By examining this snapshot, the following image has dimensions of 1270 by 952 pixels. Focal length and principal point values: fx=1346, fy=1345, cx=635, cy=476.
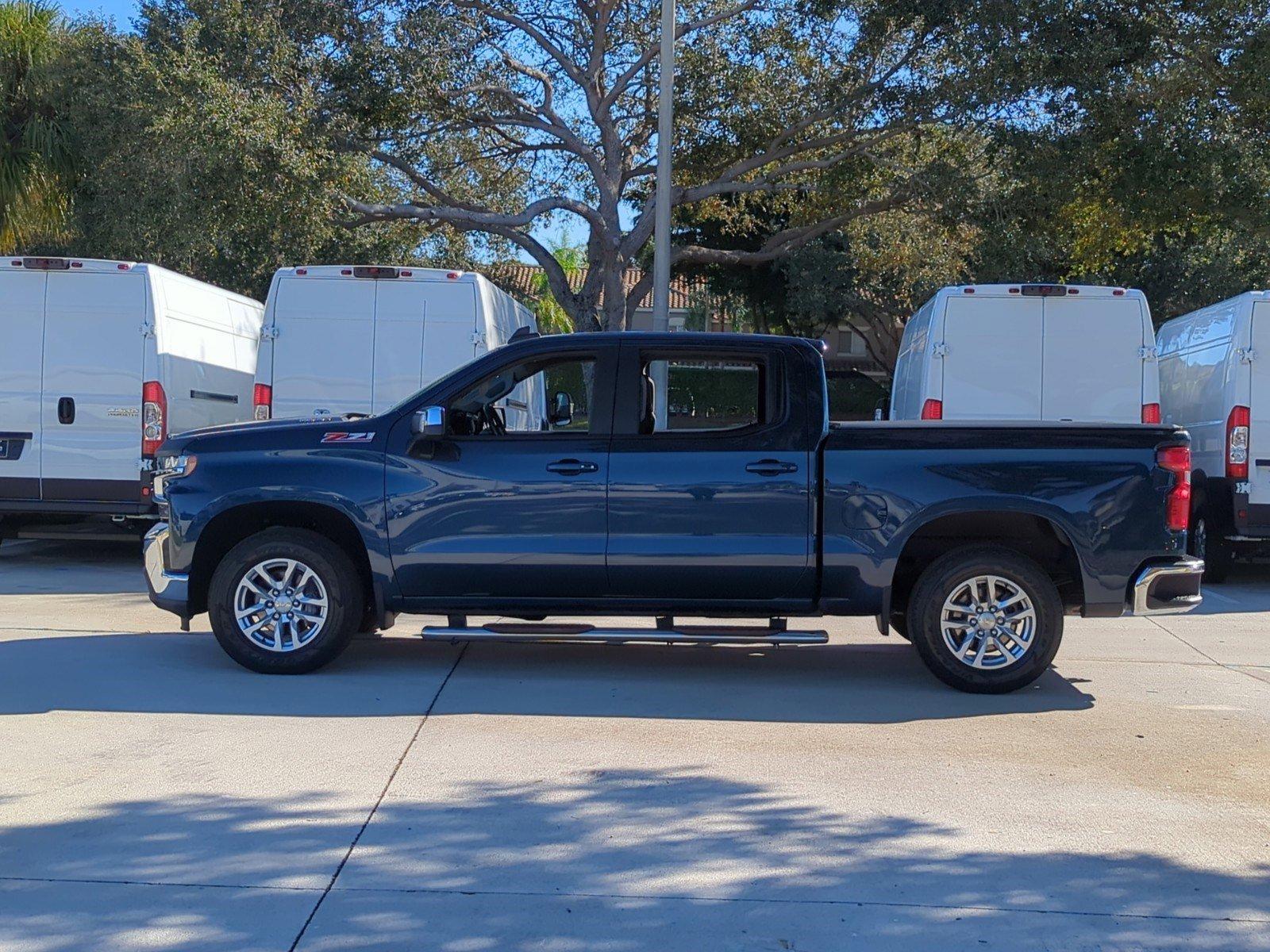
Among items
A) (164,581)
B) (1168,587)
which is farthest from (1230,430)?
(164,581)

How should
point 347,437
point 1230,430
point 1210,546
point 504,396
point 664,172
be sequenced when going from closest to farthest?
point 347,437
point 504,396
point 1230,430
point 1210,546
point 664,172

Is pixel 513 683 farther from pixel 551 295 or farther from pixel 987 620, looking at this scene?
pixel 551 295

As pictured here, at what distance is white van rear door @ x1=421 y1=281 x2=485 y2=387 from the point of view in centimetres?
1195

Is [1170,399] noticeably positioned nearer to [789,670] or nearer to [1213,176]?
[1213,176]

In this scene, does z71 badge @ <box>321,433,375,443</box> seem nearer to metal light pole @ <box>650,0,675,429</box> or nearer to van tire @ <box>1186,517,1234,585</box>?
metal light pole @ <box>650,0,675,429</box>

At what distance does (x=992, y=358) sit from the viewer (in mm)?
11969

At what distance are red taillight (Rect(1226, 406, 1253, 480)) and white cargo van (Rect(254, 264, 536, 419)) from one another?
6669 millimetres

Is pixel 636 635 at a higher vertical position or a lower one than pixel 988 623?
lower

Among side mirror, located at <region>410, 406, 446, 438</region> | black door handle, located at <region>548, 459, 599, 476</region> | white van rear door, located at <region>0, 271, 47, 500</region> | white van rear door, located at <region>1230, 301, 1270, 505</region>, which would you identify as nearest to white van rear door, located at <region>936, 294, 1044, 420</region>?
white van rear door, located at <region>1230, 301, 1270, 505</region>

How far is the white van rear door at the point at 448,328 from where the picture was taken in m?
12.0

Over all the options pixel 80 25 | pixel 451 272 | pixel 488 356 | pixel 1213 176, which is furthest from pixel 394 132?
pixel 488 356

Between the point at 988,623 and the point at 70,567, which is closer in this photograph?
the point at 988,623

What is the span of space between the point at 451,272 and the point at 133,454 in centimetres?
323

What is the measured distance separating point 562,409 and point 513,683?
5.27ft
